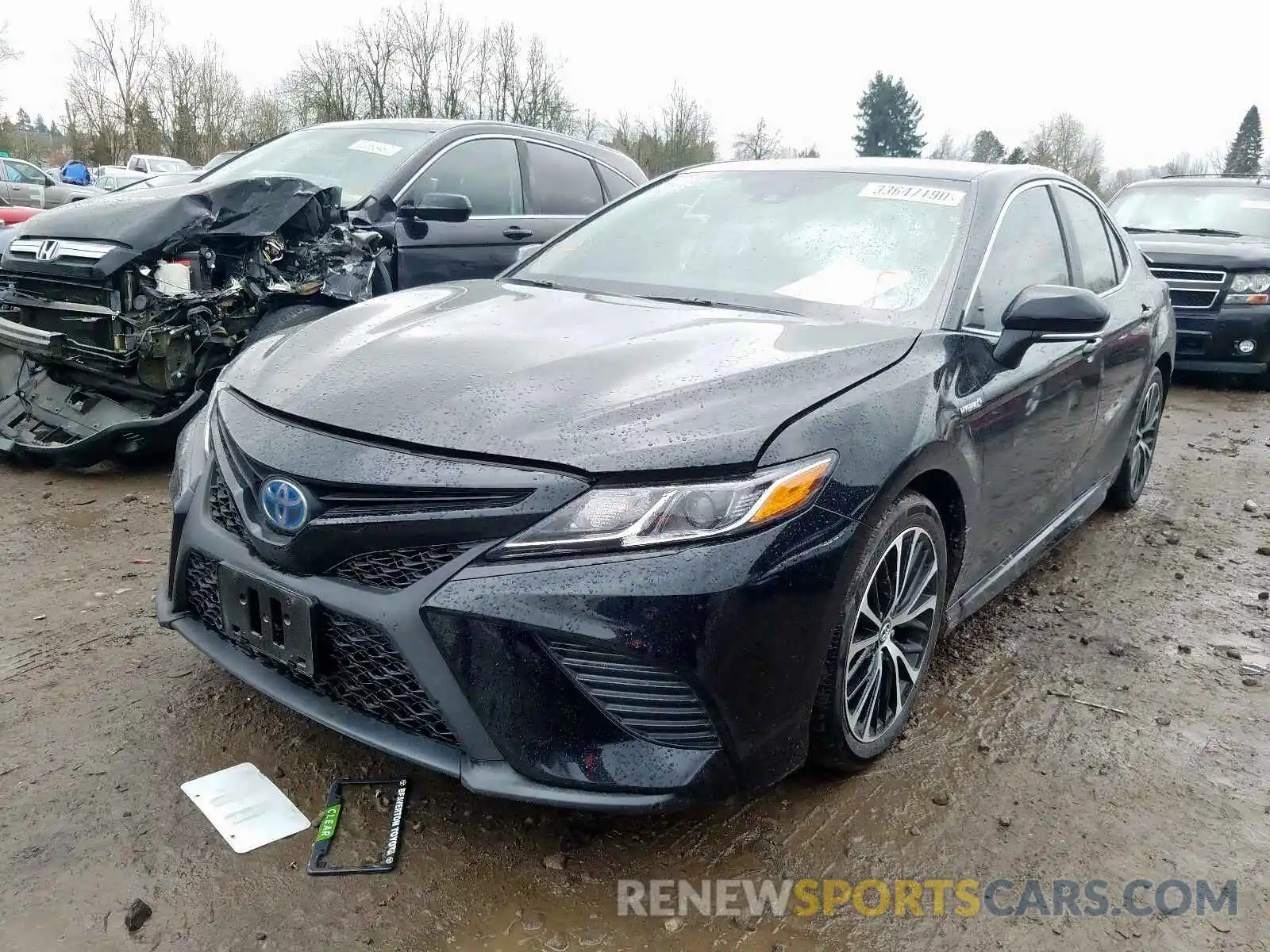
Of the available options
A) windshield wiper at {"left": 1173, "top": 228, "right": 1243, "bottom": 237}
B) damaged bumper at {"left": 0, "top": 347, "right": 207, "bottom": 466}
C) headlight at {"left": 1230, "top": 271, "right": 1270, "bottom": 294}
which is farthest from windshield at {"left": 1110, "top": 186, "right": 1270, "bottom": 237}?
damaged bumper at {"left": 0, "top": 347, "right": 207, "bottom": 466}

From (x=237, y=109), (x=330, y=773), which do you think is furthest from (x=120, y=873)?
(x=237, y=109)

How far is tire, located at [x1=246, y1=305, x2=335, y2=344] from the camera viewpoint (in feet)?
14.6

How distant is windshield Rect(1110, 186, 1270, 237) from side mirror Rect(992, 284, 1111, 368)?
24.2 ft

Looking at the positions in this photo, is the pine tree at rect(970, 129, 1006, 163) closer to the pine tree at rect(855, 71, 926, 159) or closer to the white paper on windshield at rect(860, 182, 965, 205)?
the pine tree at rect(855, 71, 926, 159)

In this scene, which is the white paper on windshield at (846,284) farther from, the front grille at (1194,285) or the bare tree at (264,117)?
the bare tree at (264,117)

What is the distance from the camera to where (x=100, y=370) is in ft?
14.0

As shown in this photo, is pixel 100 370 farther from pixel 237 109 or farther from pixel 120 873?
pixel 237 109

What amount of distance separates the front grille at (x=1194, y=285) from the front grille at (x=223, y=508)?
7.84 m

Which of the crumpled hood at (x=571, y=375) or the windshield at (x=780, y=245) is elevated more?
the windshield at (x=780, y=245)

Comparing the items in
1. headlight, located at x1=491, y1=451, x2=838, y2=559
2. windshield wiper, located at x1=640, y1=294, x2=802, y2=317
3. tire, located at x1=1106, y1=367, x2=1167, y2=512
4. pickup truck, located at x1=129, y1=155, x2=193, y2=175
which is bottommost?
tire, located at x1=1106, y1=367, x2=1167, y2=512

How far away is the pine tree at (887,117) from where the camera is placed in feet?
211

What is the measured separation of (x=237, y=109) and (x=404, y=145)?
139 feet

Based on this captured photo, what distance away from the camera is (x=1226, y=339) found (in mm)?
8000

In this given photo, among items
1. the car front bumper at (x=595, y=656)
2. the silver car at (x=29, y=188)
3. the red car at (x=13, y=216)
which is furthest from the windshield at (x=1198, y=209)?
the silver car at (x=29, y=188)
